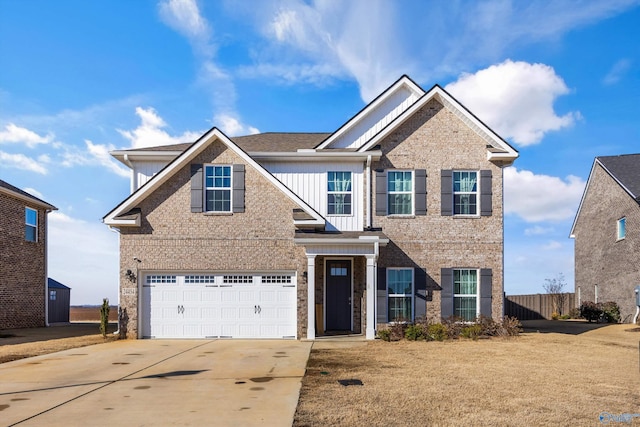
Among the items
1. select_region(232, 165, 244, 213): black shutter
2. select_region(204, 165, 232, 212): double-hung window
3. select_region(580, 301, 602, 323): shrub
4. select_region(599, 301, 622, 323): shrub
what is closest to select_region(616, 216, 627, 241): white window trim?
select_region(599, 301, 622, 323): shrub

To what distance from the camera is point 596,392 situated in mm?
8766

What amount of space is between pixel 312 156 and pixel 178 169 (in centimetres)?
449

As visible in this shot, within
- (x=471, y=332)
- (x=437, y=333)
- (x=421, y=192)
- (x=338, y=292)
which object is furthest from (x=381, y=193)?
A: (x=471, y=332)

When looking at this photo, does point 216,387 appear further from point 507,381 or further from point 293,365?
point 507,381

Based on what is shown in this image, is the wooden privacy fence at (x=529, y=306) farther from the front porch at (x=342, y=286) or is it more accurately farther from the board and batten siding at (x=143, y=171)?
the board and batten siding at (x=143, y=171)

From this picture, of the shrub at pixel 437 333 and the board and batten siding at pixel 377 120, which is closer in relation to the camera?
the shrub at pixel 437 333

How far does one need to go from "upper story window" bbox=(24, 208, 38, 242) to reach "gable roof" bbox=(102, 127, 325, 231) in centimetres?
1014

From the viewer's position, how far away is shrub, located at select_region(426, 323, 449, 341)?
16.3 metres

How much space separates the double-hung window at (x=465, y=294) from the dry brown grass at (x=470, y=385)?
2.79 meters

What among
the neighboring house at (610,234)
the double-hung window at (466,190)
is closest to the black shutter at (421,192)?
the double-hung window at (466,190)

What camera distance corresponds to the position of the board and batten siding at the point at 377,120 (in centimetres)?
1923

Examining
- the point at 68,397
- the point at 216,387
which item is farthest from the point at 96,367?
the point at 216,387

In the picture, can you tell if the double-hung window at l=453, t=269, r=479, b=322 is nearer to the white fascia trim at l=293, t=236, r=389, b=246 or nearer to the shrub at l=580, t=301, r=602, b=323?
the white fascia trim at l=293, t=236, r=389, b=246

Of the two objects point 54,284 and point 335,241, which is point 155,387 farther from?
point 54,284
